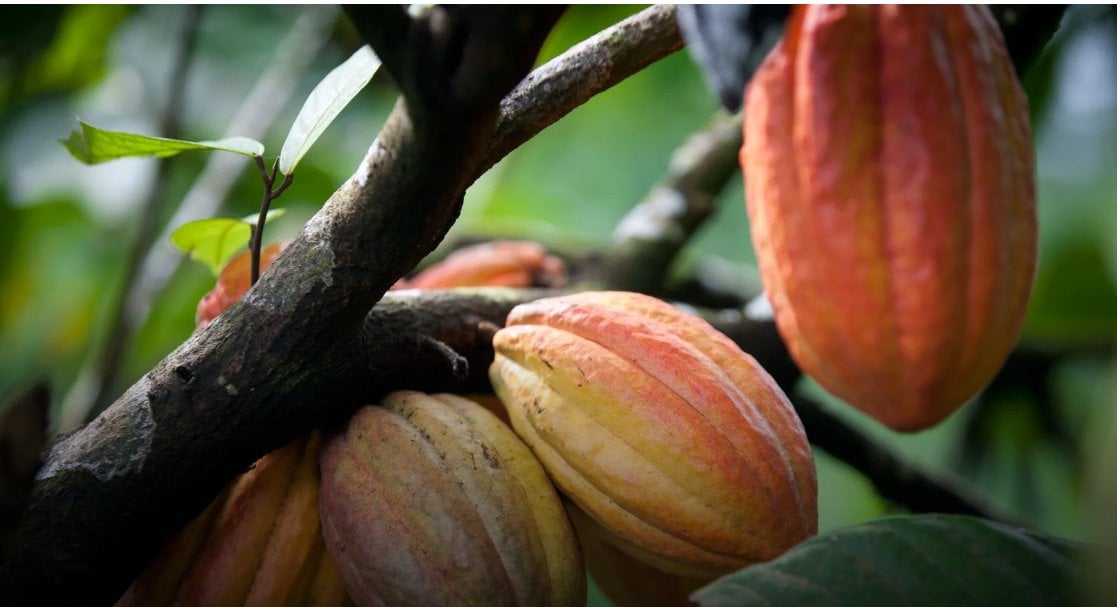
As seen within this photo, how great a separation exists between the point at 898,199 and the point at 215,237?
66cm

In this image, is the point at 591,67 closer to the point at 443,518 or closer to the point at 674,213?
the point at 443,518

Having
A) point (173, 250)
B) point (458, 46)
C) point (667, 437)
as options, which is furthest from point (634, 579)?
point (173, 250)

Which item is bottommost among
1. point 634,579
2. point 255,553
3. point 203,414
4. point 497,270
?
point 634,579

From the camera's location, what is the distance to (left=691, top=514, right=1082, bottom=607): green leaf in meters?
0.59

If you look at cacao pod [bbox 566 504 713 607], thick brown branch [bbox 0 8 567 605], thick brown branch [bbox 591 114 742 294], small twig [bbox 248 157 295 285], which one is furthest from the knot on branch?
thick brown branch [bbox 591 114 742 294]

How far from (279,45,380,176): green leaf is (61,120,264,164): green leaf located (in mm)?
29

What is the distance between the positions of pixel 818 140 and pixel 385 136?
27 centimetres

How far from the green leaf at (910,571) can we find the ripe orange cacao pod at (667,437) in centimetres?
7

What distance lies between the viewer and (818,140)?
0.52 meters

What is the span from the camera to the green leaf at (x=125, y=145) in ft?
2.41

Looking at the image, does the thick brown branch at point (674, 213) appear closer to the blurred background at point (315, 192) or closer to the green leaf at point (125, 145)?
the blurred background at point (315, 192)

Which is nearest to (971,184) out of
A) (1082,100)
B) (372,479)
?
(372,479)

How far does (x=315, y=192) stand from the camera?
2295 mm

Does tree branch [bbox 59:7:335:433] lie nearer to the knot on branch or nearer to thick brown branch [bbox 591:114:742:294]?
thick brown branch [bbox 591:114:742:294]
